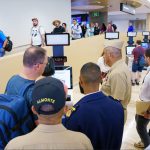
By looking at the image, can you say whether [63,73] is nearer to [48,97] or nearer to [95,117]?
[95,117]

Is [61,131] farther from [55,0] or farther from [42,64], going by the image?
[55,0]

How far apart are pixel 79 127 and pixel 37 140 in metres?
0.55

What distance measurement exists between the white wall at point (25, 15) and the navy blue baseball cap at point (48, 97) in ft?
22.1

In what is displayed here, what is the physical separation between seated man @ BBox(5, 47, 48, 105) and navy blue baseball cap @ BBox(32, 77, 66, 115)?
0.58m

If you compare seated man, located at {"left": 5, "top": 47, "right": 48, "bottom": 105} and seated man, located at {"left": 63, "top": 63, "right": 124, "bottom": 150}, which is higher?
seated man, located at {"left": 5, "top": 47, "right": 48, "bottom": 105}

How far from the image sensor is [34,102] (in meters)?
1.27

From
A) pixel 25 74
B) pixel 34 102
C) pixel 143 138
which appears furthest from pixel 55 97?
pixel 143 138

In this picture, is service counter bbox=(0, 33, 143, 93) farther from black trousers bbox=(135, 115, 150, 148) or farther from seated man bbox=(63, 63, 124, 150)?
seated man bbox=(63, 63, 124, 150)

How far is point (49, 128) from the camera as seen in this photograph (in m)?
1.23

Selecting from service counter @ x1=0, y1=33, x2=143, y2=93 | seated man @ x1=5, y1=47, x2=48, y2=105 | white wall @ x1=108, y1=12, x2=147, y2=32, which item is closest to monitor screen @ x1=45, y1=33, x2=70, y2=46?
seated man @ x1=5, y1=47, x2=48, y2=105

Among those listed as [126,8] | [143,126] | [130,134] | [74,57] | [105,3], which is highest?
[105,3]

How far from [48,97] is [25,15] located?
A: 773cm

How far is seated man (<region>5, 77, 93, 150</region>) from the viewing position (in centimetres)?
120

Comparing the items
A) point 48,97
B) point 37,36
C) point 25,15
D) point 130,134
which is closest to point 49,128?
point 48,97
